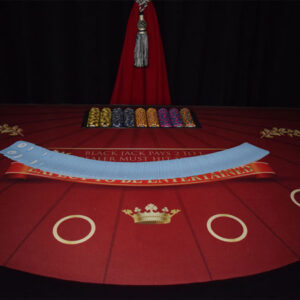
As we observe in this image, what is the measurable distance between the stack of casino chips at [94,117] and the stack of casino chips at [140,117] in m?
0.21

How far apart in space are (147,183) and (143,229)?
9.5 inches

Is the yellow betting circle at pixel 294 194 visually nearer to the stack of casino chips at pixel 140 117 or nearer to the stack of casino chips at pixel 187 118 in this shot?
the stack of casino chips at pixel 187 118

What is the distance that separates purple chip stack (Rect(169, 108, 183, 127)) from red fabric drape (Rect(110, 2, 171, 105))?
0.39 metres

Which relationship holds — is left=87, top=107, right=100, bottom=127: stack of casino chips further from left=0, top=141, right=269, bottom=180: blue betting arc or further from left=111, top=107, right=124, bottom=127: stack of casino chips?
left=0, top=141, right=269, bottom=180: blue betting arc

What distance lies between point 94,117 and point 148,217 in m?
0.90

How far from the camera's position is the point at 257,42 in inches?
100

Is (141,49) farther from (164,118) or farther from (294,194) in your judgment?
(294,194)

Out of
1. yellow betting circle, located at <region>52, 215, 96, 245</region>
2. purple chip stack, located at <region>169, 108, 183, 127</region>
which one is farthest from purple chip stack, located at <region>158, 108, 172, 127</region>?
yellow betting circle, located at <region>52, 215, 96, 245</region>

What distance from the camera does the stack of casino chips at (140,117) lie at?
1.65 meters

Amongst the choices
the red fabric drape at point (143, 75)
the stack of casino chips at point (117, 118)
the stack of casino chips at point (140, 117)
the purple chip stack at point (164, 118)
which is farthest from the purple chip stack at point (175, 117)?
the red fabric drape at point (143, 75)

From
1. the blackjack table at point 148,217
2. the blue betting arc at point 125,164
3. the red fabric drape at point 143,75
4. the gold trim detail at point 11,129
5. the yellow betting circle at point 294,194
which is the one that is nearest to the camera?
the blackjack table at point 148,217

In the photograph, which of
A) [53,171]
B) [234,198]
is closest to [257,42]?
[234,198]

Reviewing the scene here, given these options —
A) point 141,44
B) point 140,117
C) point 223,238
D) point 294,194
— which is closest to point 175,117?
point 140,117

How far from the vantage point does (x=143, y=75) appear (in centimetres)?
213
